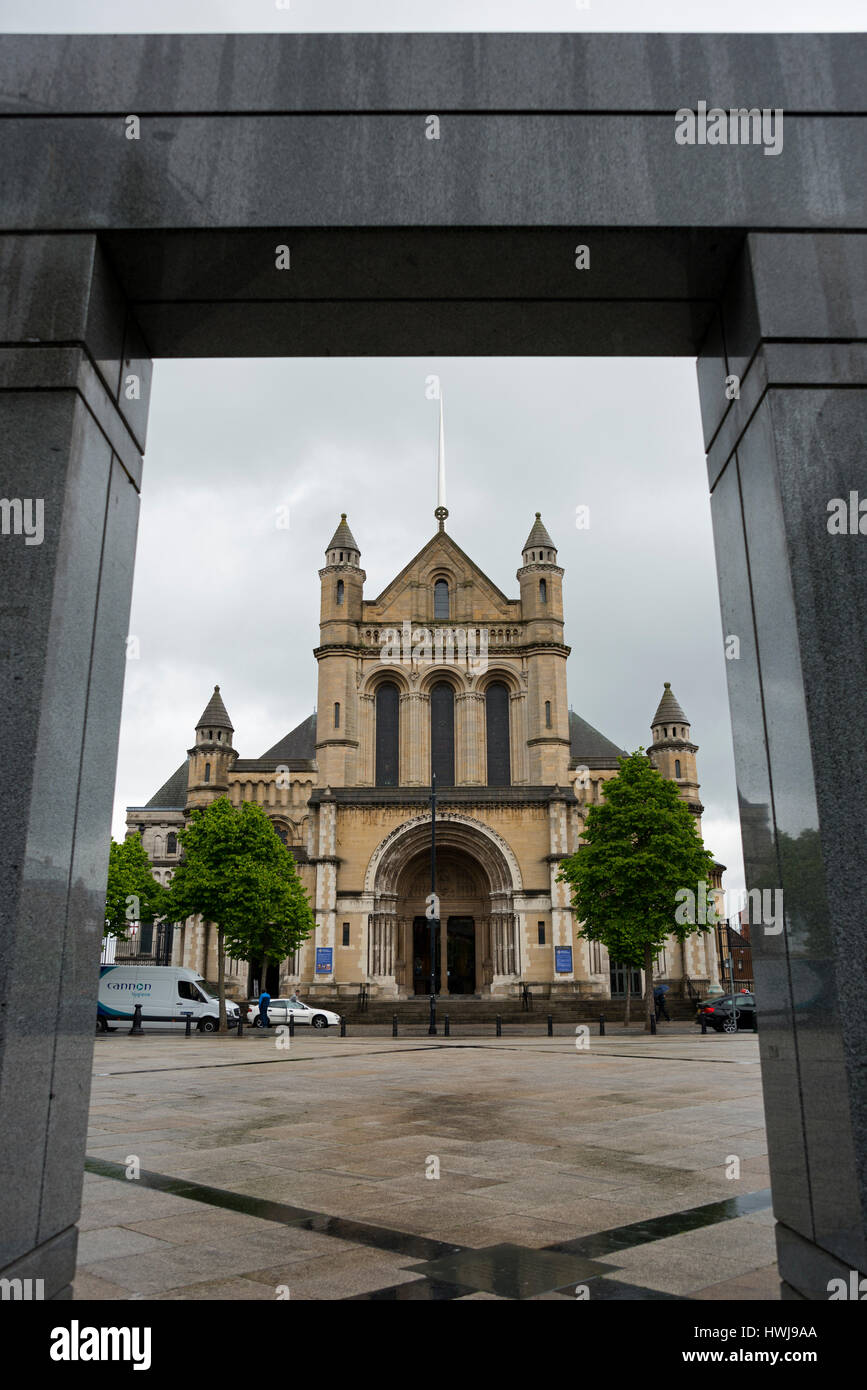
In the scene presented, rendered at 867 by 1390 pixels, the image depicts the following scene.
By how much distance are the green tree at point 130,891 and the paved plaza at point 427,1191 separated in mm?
26312

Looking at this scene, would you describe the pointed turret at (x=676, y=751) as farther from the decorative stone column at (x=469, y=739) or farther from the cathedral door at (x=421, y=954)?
Answer: the cathedral door at (x=421, y=954)

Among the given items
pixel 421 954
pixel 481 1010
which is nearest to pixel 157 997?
pixel 481 1010

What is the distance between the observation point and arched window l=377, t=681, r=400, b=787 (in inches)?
1727

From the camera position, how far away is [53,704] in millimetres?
3965

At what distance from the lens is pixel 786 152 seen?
4.41 m

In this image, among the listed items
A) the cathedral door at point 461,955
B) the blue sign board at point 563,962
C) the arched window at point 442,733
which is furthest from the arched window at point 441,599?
the blue sign board at point 563,962

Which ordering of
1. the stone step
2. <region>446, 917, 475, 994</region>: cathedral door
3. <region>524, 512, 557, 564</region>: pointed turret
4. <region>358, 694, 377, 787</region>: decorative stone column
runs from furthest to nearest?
<region>524, 512, 557, 564</region>: pointed turret
<region>358, 694, 377, 787</region>: decorative stone column
<region>446, 917, 475, 994</region>: cathedral door
the stone step

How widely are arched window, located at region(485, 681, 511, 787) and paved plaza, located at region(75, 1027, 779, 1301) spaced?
96.2 ft

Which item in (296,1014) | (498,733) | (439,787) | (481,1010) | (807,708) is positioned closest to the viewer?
(807,708)

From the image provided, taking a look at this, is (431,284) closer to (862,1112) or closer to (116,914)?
(862,1112)

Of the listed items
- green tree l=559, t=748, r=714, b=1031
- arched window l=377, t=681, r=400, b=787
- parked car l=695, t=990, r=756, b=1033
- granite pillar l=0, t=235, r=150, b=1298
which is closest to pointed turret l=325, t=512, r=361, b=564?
arched window l=377, t=681, r=400, b=787

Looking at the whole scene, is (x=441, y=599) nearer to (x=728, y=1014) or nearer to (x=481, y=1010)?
(x=481, y=1010)

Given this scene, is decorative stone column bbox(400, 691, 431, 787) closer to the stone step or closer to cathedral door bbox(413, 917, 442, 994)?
cathedral door bbox(413, 917, 442, 994)

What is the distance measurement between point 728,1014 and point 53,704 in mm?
31493
